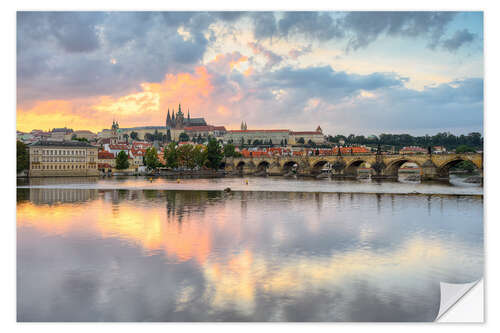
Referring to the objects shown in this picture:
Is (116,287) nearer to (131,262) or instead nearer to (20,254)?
(131,262)

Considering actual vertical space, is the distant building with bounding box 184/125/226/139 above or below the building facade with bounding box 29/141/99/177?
above

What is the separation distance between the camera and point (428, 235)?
31.8 ft

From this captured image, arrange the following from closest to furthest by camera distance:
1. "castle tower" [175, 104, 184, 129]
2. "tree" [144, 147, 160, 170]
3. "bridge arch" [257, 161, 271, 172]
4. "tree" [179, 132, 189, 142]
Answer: "tree" [144, 147, 160, 170], "bridge arch" [257, 161, 271, 172], "tree" [179, 132, 189, 142], "castle tower" [175, 104, 184, 129]

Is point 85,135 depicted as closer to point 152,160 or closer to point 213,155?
point 152,160

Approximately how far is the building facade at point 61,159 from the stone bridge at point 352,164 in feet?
63.7

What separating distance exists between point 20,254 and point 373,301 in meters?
6.07

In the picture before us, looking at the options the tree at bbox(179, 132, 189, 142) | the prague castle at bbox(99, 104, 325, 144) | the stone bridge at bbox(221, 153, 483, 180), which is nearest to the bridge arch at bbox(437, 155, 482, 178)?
the stone bridge at bbox(221, 153, 483, 180)

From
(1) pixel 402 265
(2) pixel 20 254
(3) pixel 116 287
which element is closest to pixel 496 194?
(1) pixel 402 265

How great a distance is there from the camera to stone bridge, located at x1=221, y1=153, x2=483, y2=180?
31297 mm

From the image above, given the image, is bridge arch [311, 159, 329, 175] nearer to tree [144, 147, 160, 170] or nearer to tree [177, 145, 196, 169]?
tree [177, 145, 196, 169]

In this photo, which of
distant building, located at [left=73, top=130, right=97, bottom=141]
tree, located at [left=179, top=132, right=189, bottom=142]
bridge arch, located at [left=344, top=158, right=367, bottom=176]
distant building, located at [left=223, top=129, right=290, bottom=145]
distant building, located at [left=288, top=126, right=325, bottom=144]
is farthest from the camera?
tree, located at [left=179, top=132, right=189, bottom=142]

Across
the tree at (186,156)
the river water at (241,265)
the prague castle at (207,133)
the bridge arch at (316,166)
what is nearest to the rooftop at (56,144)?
the tree at (186,156)

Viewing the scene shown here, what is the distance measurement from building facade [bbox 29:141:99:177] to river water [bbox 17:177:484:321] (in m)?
17.4

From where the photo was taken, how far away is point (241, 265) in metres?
7.02
